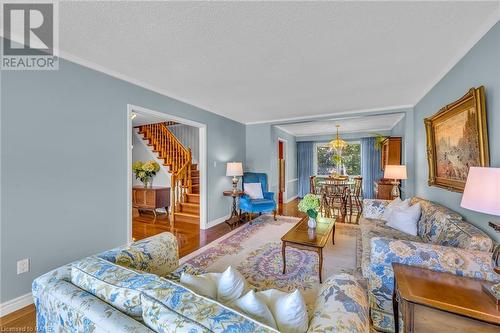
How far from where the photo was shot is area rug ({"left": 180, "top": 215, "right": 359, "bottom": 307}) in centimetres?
229

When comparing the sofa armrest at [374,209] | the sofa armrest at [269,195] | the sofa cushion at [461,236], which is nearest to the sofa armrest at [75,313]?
the sofa cushion at [461,236]

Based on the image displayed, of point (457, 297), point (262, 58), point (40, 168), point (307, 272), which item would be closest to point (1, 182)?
point (40, 168)

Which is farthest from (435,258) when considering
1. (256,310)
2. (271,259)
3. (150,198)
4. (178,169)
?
(178,169)

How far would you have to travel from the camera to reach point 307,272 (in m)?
2.48

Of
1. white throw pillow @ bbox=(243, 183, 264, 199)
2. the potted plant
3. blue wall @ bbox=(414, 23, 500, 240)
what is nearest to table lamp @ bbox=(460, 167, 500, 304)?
blue wall @ bbox=(414, 23, 500, 240)

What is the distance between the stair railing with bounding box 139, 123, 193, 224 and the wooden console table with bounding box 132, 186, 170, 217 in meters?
0.25

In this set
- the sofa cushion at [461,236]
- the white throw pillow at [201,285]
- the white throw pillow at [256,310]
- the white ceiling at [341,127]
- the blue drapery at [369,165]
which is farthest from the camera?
the blue drapery at [369,165]

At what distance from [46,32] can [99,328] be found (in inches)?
93.4

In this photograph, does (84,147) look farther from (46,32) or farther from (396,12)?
(396,12)

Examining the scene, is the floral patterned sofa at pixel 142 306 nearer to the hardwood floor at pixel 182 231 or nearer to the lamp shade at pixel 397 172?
the hardwood floor at pixel 182 231

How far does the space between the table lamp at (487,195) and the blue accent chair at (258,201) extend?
10.4 ft

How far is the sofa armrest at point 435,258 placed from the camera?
4.45ft

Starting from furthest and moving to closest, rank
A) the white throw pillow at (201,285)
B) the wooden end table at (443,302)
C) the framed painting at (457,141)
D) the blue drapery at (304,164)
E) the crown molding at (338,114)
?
1. the blue drapery at (304,164)
2. the crown molding at (338,114)
3. the framed painting at (457,141)
4. the wooden end table at (443,302)
5. the white throw pillow at (201,285)

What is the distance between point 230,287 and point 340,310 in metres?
0.48
